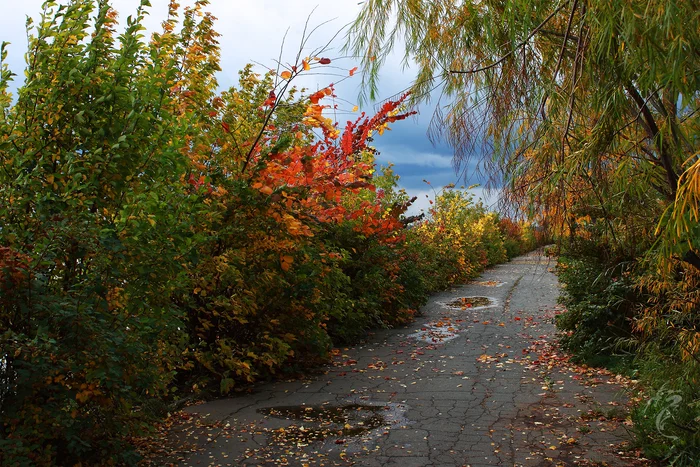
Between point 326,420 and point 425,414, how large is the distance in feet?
2.90

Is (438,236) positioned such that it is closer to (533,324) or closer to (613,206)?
(533,324)

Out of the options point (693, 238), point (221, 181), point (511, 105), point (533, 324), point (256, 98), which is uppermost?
point (256, 98)

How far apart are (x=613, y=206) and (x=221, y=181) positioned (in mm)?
3391

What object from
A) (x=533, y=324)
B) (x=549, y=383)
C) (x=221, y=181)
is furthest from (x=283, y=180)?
(x=533, y=324)

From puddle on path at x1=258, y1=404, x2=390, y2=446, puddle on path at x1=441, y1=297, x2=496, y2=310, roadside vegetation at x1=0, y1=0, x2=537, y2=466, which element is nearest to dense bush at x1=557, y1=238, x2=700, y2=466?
roadside vegetation at x1=0, y1=0, x2=537, y2=466

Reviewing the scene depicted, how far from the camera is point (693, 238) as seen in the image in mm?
3598

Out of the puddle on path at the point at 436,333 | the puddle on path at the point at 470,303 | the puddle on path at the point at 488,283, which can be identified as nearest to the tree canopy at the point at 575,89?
the puddle on path at the point at 436,333

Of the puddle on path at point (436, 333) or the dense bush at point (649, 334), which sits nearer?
the dense bush at point (649, 334)

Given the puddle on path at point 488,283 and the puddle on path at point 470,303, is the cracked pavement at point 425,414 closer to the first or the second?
the puddle on path at point 470,303

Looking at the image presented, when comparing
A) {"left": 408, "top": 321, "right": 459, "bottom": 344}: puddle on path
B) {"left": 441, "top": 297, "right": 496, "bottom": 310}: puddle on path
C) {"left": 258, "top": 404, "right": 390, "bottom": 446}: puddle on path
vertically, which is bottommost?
{"left": 258, "top": 404, "right": 390, "bottom": 446}: puddle on path

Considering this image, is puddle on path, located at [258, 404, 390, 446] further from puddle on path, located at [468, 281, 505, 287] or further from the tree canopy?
puddle on path, located at [468, 281, 505, 287]

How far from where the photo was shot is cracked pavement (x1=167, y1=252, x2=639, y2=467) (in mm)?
4461

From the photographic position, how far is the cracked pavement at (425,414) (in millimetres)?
4461

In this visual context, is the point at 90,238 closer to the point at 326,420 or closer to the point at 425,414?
the point at 326,420
